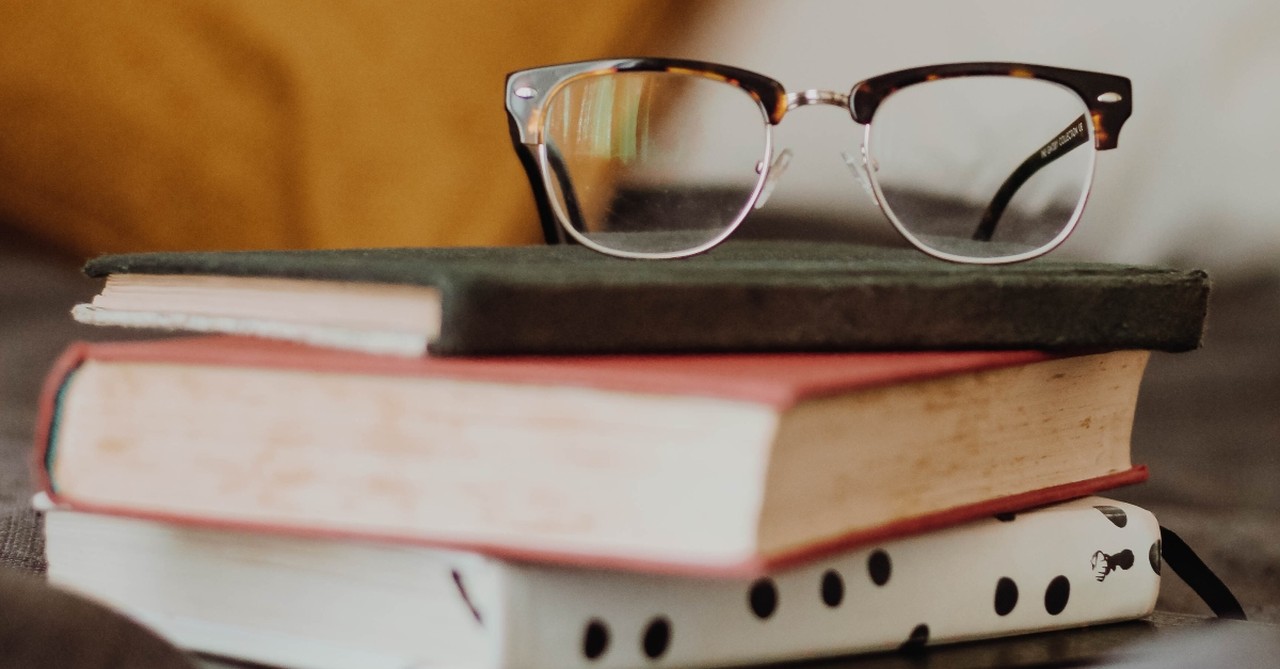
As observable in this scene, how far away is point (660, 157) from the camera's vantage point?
667 millimetres

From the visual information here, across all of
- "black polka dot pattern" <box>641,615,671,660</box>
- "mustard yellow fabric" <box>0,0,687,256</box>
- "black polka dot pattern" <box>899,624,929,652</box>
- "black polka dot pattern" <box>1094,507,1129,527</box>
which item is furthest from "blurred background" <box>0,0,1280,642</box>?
"black polka dot pattern" <box>641,615,671,660</box>

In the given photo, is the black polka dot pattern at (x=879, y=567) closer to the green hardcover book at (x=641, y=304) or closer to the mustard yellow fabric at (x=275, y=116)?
the green hardcover book at (x=641, y=304)

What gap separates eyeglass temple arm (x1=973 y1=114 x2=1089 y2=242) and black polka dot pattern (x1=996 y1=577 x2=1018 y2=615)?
0.89 feet

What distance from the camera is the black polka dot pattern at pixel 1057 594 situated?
17.4 inches

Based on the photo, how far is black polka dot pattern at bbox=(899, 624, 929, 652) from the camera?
41cm

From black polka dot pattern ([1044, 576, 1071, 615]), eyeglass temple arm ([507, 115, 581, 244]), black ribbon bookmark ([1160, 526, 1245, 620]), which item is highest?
eyeglass temple arm ([507, 115, 581, 244])

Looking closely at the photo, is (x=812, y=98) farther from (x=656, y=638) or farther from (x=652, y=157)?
(x=656, y=638)

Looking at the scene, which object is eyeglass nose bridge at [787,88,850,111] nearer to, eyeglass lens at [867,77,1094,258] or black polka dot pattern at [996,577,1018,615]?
eyeglass lens at [867,77,1094,258]

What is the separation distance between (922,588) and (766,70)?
578 millimetres

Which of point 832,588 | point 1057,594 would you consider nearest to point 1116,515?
point 1057,594

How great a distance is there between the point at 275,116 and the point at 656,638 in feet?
2.00

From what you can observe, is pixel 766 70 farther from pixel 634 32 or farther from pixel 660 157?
pixel 660 157

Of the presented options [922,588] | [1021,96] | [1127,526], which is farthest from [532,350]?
[1021,96]

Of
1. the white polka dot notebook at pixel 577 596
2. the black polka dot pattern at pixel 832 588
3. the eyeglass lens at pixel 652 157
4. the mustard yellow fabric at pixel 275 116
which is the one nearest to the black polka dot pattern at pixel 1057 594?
the white polka dot notebook at pixel 577 596
